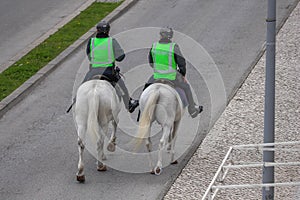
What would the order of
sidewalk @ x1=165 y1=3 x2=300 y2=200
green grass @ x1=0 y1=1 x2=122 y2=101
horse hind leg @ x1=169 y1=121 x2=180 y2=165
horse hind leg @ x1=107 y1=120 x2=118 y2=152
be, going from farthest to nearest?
green grass @ x1=0 y1=1 x2=122 y2=101
horse hind leg @ x1=107 y1=120 x2=118 y2=152
horse hind leg @ x1=169 y1=121 x2=180 y2=165
sidewalk @ x1=165 y1=3 x2=300 y2=200

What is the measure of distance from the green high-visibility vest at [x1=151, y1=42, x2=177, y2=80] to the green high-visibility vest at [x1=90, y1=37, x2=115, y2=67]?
2.53 feet

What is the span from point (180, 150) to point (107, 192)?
2.06m

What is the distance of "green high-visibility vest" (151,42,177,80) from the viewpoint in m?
14.1

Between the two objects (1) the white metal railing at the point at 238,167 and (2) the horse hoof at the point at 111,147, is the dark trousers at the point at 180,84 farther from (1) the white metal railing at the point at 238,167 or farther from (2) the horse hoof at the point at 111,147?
(1) the white metal railing at the point at 238,167

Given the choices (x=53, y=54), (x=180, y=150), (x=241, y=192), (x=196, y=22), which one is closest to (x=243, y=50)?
(x=196, y=22)

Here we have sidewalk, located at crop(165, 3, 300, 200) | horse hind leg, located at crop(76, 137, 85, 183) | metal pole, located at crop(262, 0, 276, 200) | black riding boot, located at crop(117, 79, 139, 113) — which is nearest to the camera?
metal pole, located at crop(262, 0, 276, 200)

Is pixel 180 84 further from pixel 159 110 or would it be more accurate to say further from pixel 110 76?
pixel 110 76

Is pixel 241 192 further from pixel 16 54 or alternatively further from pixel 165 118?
pixel 16 54

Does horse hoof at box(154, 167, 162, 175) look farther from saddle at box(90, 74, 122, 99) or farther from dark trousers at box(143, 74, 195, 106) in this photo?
saddle at box(90, 74, 122, 99)

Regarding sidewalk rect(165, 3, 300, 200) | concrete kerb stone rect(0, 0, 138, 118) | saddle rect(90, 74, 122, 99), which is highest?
saddle rect(90, 74, 122, 99)

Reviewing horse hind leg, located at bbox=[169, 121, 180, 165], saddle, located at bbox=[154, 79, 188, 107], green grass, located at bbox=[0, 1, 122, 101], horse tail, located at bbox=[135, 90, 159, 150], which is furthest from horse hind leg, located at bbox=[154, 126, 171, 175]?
green grass, located at bbox=[0, 1, 122, 101]

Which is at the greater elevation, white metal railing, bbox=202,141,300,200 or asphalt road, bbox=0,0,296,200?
white metal railing, bbox=202,141,300,200

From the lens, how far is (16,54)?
20.9 meters

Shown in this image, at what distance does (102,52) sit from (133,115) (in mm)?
2725
